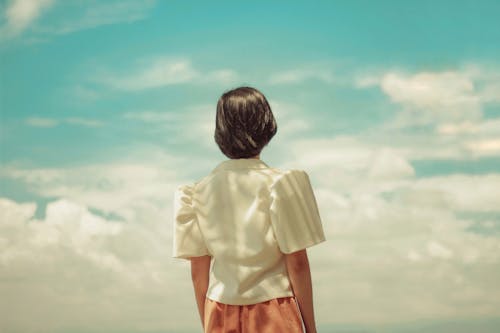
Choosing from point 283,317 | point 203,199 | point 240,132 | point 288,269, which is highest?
point 240,132

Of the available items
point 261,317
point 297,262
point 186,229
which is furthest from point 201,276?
point 297,262

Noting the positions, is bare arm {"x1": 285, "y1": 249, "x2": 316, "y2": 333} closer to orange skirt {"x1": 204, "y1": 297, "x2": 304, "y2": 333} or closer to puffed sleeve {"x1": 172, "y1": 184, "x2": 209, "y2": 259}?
orange skirt {"x1": 204, "y1": 297, "x2": 304, "y2": 333}

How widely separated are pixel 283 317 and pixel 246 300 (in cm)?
19

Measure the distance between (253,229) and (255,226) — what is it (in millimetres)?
16

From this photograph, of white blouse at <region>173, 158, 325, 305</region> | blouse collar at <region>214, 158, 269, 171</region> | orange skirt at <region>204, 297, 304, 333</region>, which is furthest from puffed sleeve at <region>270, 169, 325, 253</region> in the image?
orange skirt at <region>204, 297, 304, 333</region>

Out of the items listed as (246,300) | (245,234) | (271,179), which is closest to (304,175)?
(271,179)

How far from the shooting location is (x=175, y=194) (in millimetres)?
3760

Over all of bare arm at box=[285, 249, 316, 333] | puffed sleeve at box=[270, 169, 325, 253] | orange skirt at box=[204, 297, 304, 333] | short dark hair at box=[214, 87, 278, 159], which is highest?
short dark hair at box=[214, 87, 278, 159]

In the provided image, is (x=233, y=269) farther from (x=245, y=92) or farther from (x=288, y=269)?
(x=245, y=92)

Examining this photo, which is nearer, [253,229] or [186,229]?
[253,229]

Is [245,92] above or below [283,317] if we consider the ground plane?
above

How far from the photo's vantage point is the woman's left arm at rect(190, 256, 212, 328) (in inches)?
143

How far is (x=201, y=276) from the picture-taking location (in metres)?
3.64

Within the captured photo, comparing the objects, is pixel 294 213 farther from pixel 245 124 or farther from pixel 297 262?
pixel 245 124
